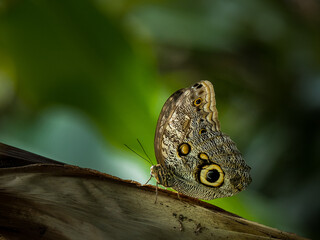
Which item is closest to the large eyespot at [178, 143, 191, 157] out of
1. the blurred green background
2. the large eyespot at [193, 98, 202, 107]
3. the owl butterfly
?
the owl butterfly

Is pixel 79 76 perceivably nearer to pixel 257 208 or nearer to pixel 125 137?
pixel 125 137

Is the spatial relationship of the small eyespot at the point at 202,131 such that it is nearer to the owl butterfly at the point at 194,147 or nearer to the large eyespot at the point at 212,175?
the owl butterfly at the point at 194,147

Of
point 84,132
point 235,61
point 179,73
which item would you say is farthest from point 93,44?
point 235,61

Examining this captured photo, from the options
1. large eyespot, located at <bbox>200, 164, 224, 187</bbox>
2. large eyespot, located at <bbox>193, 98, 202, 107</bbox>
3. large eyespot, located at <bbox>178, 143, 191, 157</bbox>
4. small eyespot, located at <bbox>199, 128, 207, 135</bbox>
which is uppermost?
large eyespot, located at <bbox>193, 98, 202, 107</bbox>

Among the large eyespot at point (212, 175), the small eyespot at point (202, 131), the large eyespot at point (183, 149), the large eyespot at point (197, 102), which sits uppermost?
the large eyespot at point (197, 102)

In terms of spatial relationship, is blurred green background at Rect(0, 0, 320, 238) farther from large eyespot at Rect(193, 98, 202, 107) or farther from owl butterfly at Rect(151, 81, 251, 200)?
large eyespot at Rect(193, 98, 202, 107)

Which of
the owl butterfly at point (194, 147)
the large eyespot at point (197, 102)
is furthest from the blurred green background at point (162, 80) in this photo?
the large eyespot at point (197, 102)

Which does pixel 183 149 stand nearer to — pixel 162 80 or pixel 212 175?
pixel 212 175
